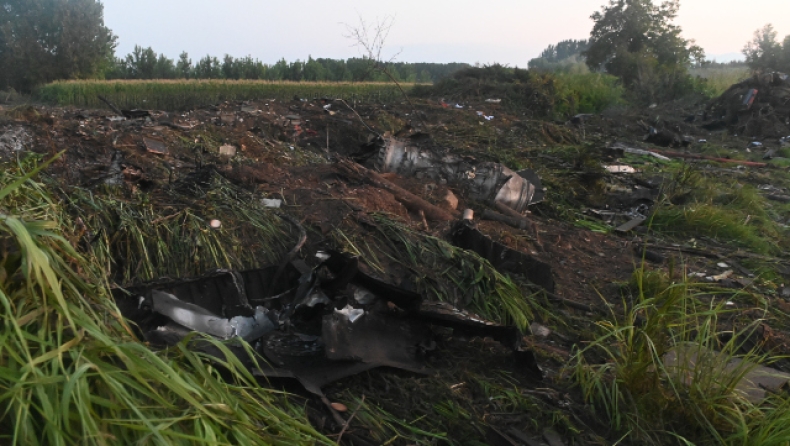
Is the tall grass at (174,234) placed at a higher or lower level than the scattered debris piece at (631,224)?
higher

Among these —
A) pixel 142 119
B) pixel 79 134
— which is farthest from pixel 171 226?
pixel 142 119

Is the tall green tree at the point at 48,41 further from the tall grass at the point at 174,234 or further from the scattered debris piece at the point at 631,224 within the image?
the scattered debris piece at the point at 631,224

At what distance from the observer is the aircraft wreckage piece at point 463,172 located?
570 cm

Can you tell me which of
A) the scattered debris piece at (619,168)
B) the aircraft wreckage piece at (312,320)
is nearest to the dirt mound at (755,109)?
the scattered debris piece at (619,168)

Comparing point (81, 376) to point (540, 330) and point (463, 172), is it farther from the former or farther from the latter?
point (463, 172)

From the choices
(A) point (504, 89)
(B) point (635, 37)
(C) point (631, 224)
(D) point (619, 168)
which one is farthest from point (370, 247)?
(B) point (635, 37)

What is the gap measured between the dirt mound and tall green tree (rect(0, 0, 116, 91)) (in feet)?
118

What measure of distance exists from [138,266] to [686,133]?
14.4 m

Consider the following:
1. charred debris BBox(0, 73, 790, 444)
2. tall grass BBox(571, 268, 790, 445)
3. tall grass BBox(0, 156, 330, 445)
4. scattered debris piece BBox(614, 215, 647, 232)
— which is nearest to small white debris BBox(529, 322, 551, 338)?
charred debris BBox(0, 73, 790, 444)

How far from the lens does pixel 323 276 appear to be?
126 inches

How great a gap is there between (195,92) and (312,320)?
64.1 feet

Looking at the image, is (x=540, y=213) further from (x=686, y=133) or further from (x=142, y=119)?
(x=686, y=133)

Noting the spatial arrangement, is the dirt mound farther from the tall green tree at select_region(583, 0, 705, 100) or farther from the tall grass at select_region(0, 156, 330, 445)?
the tall grass at select_region(0, 156, 330, 445)

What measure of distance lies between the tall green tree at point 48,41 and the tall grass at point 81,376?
39.2 meters
